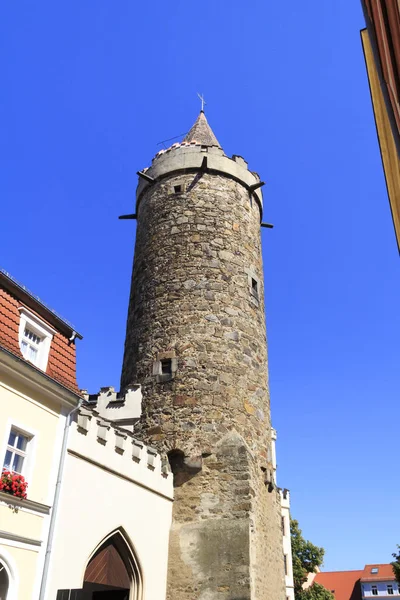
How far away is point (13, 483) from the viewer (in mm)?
6719

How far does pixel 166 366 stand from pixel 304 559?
24184mm

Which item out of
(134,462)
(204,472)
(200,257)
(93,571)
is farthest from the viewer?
(200,257)

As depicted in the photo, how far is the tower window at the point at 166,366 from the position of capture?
11195 millimetres

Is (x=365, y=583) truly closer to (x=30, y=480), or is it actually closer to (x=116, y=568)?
Result: (x=116, y=568)

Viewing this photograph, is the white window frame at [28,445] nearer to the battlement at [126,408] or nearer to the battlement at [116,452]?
the battlement at [116,452]

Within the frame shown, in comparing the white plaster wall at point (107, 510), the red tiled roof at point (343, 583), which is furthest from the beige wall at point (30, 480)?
the red tiled roof at point (343, 583)

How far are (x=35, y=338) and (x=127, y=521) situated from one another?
11.0ft

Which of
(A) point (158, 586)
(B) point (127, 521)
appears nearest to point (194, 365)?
(B) point (127, 521)

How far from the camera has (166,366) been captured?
11.3 meters

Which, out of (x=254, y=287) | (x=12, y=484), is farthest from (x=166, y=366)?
(x=12, y=484)

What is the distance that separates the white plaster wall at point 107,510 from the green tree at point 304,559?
76.6 feet

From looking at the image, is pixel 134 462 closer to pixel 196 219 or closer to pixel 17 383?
pixel 17 383

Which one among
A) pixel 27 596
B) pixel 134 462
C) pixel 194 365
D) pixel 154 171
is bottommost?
pixel 27 596

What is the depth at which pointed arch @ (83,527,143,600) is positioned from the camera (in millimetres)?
8112
